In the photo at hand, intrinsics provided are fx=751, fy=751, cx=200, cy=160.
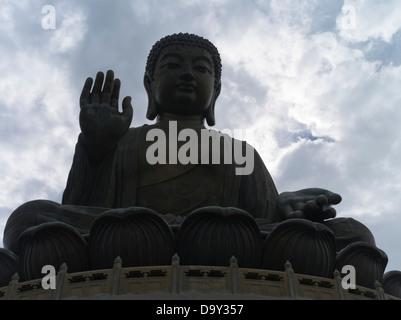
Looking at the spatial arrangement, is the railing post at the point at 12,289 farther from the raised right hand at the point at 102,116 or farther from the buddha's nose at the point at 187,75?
the buddha's nose at the point at 187,75

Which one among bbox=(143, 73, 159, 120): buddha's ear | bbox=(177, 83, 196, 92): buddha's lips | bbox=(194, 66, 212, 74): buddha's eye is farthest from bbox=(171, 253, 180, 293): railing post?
bbox=(143, 73, 159, 120): buddha's ear

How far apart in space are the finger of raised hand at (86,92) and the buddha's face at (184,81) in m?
1.50

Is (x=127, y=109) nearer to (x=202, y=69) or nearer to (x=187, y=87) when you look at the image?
(x=187, y=87)

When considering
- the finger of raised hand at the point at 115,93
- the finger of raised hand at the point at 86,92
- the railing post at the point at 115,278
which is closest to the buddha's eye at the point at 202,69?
the finger of raised hand at the point at 115,93

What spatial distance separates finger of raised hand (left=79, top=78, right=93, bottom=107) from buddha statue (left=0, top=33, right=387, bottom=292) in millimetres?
15

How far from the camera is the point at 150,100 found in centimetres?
1162

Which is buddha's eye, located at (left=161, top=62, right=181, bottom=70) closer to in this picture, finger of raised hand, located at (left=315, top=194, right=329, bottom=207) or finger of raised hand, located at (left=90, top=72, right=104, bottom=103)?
finger of raised hand, located at (left=90, top=72, right=104, bottom=103)

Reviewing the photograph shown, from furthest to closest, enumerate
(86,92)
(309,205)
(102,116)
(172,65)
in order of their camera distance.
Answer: (172,65), (86,92), (102,116), (309,205)

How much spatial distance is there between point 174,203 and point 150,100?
2484 mm

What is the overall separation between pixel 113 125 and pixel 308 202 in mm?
2715

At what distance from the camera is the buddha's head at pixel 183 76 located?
1088 cm

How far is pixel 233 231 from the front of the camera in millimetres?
7367

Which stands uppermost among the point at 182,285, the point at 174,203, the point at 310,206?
the point at 174,203
